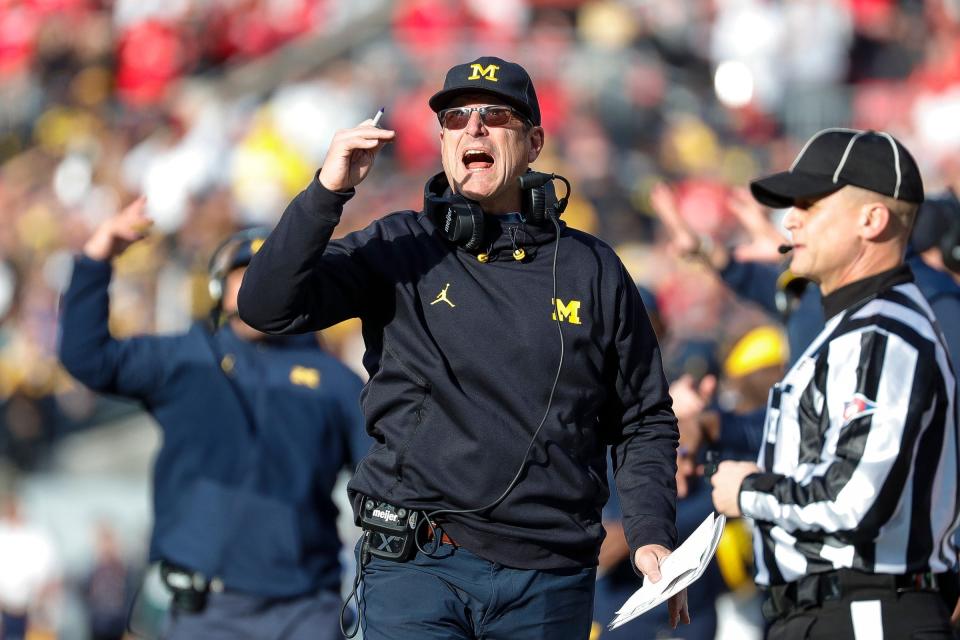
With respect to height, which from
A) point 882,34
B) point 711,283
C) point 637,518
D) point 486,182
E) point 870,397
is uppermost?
point 882,34

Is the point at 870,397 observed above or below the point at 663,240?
below

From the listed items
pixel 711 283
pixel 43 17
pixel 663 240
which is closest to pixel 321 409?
pixel 711 283

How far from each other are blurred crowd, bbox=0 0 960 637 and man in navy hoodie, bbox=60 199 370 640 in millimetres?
5740

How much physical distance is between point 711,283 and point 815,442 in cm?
946

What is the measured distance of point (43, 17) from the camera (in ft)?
59.0

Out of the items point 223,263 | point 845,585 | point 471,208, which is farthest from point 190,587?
point 845,585

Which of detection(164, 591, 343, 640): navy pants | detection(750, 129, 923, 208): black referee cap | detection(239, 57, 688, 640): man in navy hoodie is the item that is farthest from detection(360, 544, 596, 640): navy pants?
detection(164, 591, 343, 640): navy pants

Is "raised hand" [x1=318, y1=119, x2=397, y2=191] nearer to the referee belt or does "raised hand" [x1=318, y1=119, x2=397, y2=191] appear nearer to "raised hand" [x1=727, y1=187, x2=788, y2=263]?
the referee belt

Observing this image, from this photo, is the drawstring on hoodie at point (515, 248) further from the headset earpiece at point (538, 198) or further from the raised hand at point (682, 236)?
the raised hand at point (682, 236)

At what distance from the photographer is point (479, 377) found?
4.06 meters

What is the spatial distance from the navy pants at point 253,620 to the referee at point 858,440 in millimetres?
2436

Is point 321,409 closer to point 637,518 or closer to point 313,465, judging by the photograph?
point 313,465

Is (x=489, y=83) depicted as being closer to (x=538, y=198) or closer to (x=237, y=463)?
(x=538, y=198)

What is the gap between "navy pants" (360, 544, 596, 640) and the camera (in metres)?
3.95
